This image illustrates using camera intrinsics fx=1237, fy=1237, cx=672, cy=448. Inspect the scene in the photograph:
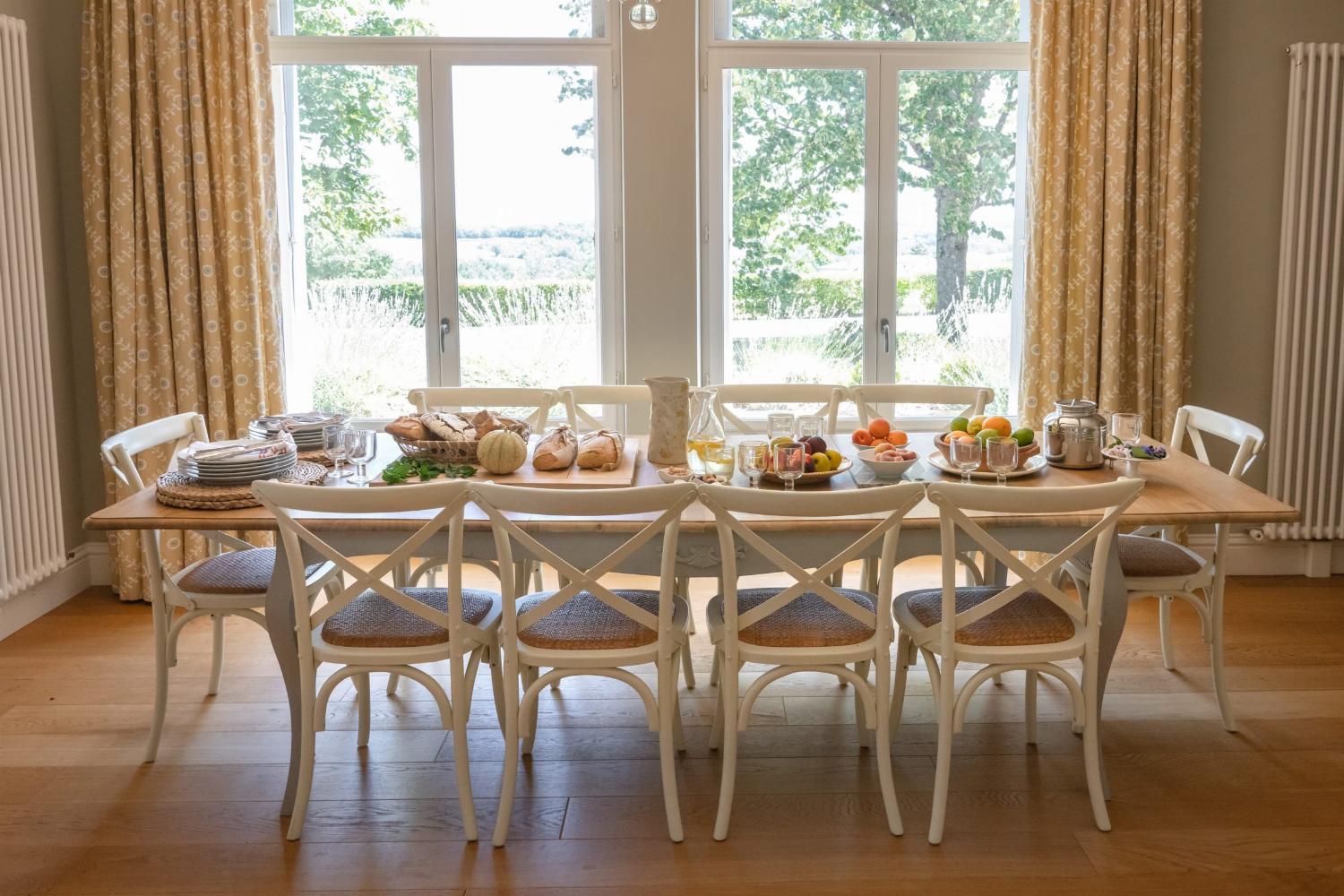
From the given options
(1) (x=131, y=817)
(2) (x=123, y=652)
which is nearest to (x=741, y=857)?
(1) (x=131, y=817)

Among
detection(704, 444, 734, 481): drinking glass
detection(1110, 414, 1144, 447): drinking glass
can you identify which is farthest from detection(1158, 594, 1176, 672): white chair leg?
detection(704, 444, 734, 481): drinking glass

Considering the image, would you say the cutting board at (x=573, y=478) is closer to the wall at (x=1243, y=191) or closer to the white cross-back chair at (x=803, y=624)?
the white cross-back chair at (x=803, y=624)

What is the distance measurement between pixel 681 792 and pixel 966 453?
3.50 ft

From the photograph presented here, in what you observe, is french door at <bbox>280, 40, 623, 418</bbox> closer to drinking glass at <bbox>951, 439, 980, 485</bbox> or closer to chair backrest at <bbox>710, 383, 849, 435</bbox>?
chair backrest at <bbox>710, 383, 849, 435</bbox>

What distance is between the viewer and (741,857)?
2.68 metres

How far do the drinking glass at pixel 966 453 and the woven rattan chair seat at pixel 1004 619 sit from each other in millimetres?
311

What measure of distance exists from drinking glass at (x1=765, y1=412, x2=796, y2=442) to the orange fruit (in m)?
0.50

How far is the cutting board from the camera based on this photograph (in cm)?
301

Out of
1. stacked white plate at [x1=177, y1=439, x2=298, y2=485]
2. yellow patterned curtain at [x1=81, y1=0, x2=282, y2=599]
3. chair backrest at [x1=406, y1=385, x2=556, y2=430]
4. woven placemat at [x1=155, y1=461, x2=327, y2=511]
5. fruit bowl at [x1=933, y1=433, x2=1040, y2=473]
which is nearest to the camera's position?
woven placemat at [x1=155, y1=461, x2=327, y2=511]

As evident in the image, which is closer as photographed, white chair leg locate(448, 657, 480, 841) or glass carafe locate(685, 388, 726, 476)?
white chair leg locate(448, 657, 480, 841)

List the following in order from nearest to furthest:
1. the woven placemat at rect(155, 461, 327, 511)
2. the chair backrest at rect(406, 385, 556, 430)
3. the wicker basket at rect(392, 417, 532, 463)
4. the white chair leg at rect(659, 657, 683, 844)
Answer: the white chair leg at rect(659, 657, 683, 844)
the woven placemat at rect(155, 461, 327, 511)
the wicker basket at rect(392, 417, 532, 463)
the chair backrest at rect(406, 385, 556, 430)

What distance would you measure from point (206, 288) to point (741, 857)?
299 cm

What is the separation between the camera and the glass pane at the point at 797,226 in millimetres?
4824

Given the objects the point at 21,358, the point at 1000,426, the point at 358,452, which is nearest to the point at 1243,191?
the point at 1000,426
